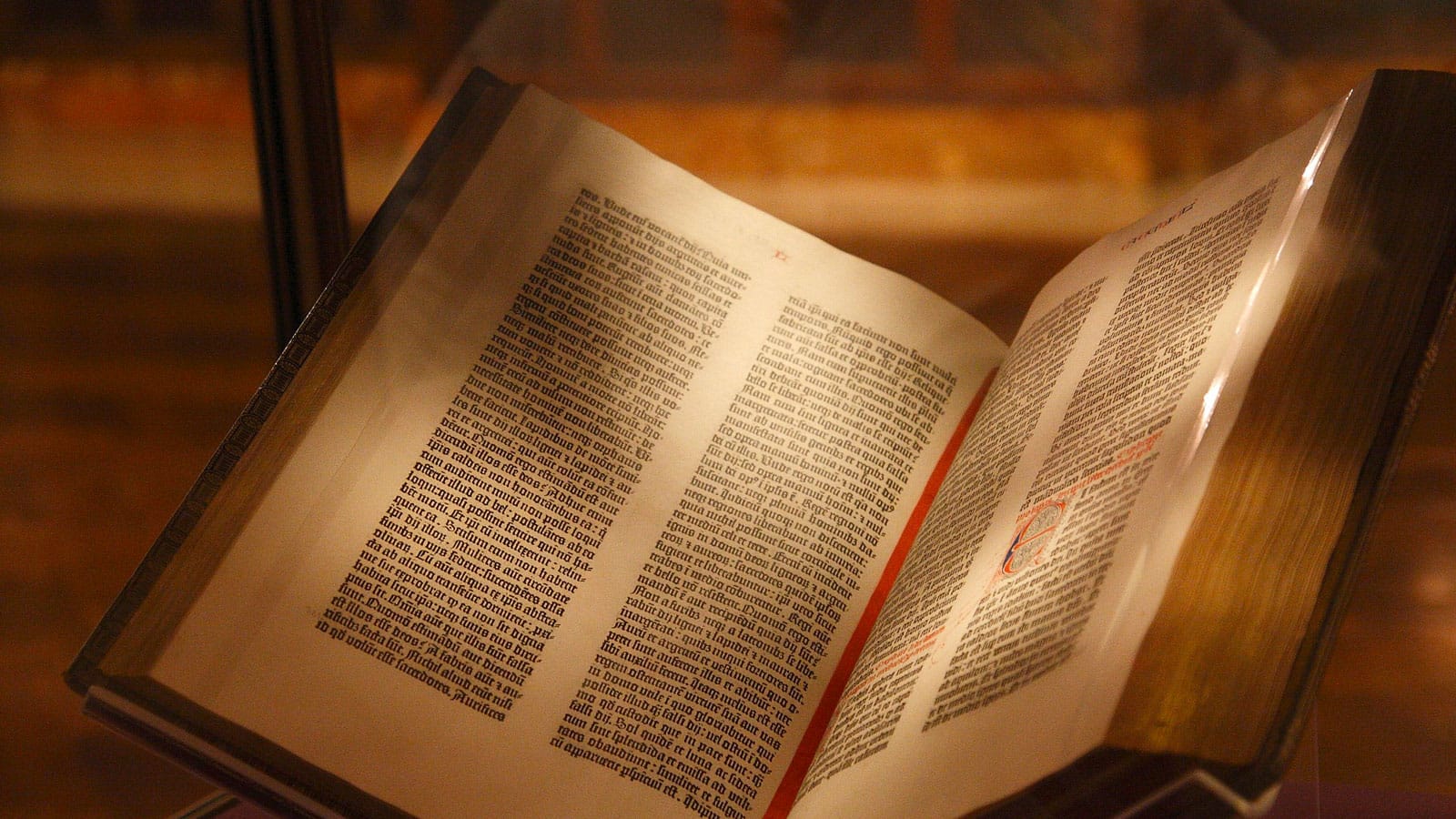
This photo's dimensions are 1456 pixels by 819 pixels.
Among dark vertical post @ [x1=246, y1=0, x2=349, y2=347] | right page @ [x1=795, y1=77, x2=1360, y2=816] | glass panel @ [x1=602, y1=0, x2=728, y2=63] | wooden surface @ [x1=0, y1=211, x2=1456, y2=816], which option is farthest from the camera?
glass panel @ [x1=602, y1=0, x2=728, y2=63]

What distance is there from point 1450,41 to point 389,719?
0.70 metres

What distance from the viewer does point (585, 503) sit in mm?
463

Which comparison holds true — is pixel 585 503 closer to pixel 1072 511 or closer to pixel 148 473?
pixel 1072 511

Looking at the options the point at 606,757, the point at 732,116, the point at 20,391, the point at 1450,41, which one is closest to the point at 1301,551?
the point at 606,757

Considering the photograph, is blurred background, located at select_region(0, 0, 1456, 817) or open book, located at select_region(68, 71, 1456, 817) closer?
open book, located at select_region(68, 71, 1456, 817)

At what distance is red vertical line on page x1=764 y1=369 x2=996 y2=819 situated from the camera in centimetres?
41

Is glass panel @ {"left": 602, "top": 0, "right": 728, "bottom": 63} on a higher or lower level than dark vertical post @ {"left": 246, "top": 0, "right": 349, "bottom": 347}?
higher

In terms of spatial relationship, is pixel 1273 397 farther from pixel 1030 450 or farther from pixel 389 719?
pixel 389 719

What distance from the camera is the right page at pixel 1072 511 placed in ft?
1.08

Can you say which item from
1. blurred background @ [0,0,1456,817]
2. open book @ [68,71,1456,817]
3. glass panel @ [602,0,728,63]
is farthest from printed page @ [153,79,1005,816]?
glass panel @ [602,0,728,63]

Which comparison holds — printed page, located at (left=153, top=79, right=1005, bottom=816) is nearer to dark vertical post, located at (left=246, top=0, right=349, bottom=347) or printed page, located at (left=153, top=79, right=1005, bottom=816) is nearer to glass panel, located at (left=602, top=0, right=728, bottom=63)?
dark vertical post, located at (left=246, top=0, right=349, bottom=347)

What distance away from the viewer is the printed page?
1.31 ft

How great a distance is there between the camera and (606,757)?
403mm

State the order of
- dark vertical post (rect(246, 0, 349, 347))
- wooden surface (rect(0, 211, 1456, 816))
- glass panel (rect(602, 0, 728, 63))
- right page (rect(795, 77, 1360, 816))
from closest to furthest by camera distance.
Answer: right page (rect(795, 77, 1360, 816)) → dark vertical post (rect(246, 0, 349, 347)) → wooden surface (rect(0, 211, 1456, 816)) → glass panel (rect(602, 0, 728, 63))
